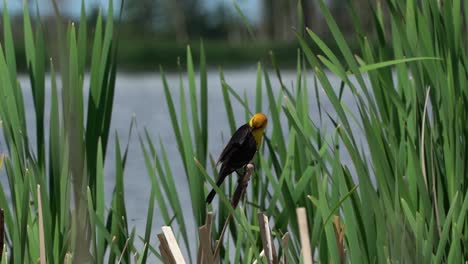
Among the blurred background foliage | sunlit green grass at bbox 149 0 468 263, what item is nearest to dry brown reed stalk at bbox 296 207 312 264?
sunlit green grass at bbox 149 0 468 263

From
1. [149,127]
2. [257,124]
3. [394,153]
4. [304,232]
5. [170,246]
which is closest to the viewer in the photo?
[304,232]

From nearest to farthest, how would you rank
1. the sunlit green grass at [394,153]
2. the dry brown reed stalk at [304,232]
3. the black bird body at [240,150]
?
the dry brown reed stalk at [304,232], the sunlit green grass at [394,153], the black bird body at [240,150]

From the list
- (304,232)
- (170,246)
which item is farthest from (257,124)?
(304,232)

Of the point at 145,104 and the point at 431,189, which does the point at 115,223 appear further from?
the point at 145,104

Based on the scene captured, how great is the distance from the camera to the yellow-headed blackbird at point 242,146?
1.41 meters

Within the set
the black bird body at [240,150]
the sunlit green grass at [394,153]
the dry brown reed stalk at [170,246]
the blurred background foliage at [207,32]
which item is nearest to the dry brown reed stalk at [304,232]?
the sunlit green grass at [394,153]

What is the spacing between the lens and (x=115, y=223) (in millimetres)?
1457

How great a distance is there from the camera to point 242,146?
141 cm

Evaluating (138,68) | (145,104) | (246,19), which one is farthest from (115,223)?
(138,68)

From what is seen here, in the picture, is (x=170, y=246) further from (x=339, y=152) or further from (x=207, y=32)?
(x=207, y=32)

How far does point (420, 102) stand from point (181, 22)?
32233 millimetres

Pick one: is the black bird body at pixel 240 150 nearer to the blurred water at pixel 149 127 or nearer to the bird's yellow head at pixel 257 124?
the bird's yellow head at pixel 257 124

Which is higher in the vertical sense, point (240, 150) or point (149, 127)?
point (240, 150)

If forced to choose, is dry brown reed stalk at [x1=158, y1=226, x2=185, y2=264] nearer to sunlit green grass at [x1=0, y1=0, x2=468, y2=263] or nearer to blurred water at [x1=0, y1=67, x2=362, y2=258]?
sunlit green grass at [x1=0, y1=0, x2=468, y2=263]
